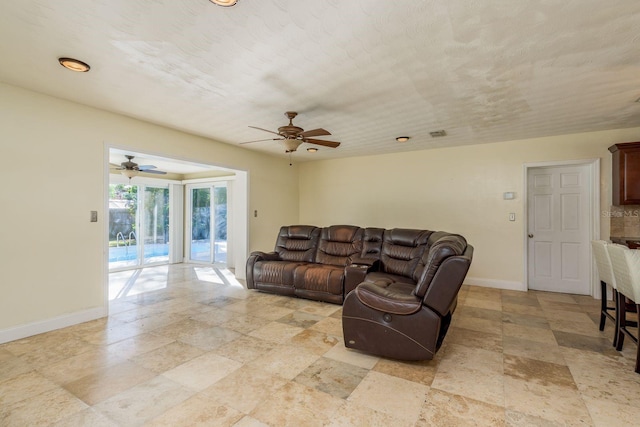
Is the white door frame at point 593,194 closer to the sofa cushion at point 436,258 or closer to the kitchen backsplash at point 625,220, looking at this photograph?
the kitchen backsplash at point 625,220

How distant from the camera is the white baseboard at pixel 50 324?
2955 millimetres

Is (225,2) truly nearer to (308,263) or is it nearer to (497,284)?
(308,263)

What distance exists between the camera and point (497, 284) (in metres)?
5.11

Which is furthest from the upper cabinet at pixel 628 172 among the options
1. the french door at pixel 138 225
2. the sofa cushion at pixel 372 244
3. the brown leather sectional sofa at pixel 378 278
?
the french door at pixel 138 225

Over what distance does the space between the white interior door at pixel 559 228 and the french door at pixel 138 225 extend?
319 inches

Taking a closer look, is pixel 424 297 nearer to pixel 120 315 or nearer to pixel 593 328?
pixel 593 328

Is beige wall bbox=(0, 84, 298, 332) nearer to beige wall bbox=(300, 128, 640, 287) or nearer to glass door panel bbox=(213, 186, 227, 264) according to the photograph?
glass door panel bbox=(213, 186, 227, 264)

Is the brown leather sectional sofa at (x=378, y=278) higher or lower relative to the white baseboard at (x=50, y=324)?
higher

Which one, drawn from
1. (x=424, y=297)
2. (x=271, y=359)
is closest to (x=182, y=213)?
(x=271, y=359)

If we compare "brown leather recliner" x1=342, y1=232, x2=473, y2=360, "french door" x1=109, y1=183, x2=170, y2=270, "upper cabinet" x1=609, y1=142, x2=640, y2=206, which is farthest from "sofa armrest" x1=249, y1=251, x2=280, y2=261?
"upper cabinet" x1=609, y1=142, x2=640, y2=206

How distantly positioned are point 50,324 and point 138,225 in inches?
173

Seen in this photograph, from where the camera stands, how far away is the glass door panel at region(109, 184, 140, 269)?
691 cm

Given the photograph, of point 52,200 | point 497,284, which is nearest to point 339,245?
point 497,284

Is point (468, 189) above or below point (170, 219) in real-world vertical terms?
above
